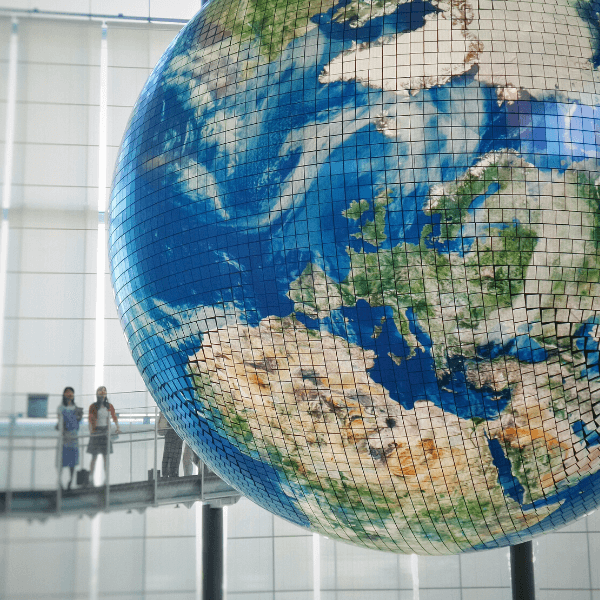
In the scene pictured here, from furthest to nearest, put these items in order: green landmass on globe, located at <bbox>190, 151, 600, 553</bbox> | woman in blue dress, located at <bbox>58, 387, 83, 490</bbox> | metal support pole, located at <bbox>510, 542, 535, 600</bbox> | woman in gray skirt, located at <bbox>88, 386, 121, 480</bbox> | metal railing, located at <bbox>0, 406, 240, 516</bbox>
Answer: metal support pole, located at <bbox>510, 542, 535, 600</bbox>, woman in gray skirt, located at <bbox>88, 386, 121, 480</bbox>, woman in blue dress, located at <bbox>58, 387, 83, 490</bbox>, metal railing, located at <bbox>0, 406, 240, 516</bbox>, green landmass on globe, located at <bbox>190, 151, 600, 553</bbox>

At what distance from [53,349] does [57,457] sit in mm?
6452

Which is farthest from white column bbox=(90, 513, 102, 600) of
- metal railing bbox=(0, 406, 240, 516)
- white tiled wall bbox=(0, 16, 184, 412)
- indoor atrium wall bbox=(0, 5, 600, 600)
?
metal railing bbox=(0, 406, 240, 516)

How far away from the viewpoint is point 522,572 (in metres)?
9.98

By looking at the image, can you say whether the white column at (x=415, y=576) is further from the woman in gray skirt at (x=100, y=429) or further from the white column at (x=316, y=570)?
the woman in gray skirt at (x=100, y=429)

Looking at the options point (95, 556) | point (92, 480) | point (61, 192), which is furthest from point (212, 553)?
point (61, 192)

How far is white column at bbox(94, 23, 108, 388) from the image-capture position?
42.4 ft

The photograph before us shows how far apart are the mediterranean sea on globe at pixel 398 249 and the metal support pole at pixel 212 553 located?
23.6 ft

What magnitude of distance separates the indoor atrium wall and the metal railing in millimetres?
4593

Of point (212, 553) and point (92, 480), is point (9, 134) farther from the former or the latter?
point (92, 480)

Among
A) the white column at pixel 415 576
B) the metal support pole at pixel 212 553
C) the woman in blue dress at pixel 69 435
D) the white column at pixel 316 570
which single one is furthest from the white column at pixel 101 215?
the white column at pixel 415 576

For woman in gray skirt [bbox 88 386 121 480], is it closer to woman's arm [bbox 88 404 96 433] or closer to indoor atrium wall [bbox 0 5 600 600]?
woman's arm [bbox 88 404 96 433]

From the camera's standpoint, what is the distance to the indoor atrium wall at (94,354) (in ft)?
41.1

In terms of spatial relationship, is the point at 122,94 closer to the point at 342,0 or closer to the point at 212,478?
the point at 212,478

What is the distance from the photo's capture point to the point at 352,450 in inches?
102
